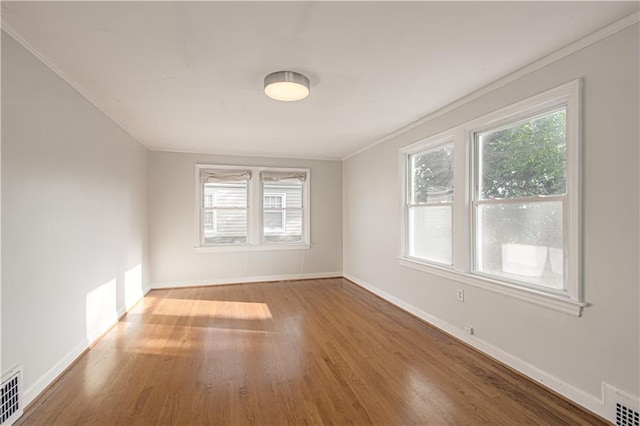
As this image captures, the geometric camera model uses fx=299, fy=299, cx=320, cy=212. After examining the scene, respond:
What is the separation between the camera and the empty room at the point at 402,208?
1.80 m

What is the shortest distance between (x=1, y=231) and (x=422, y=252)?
383 cm

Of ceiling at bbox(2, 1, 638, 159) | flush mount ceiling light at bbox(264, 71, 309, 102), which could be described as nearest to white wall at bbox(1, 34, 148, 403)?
ceiling at bbox(2, 1, 638, 159)

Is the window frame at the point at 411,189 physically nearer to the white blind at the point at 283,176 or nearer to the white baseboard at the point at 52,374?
the white blind at the point at 283,176

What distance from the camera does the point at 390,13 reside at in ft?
5.63

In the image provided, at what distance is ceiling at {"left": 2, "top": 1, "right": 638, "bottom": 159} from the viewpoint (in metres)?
1.69

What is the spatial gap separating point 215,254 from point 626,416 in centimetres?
529

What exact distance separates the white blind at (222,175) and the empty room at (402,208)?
140 centimetres

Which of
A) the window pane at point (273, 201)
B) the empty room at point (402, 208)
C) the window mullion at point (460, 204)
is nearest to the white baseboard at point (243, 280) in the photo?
the empty room at point (402, 208)

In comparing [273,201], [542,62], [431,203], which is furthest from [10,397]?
[273,201]

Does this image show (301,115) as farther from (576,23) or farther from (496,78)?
(576,23)

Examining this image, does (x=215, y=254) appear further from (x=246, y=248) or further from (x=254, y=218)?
(x=254, y=218)

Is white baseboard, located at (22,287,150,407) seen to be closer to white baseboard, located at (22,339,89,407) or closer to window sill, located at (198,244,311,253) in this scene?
white baseboard, located at (22,339,89,407)

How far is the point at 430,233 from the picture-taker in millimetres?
3672

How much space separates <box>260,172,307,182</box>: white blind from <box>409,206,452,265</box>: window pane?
2.53 metres
